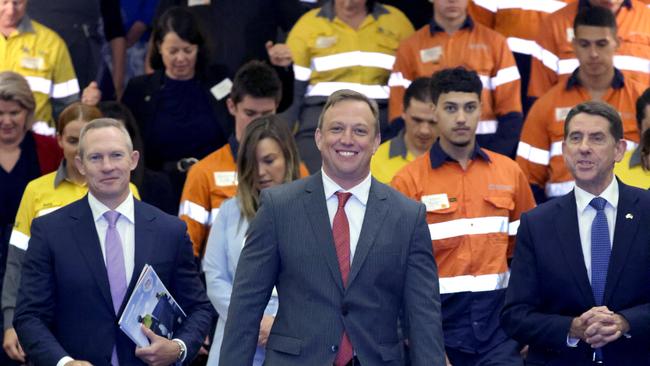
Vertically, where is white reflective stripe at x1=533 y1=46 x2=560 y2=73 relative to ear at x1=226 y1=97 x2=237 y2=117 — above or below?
above

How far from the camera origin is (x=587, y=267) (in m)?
7.51

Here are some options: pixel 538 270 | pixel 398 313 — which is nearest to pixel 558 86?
pixel 538 270

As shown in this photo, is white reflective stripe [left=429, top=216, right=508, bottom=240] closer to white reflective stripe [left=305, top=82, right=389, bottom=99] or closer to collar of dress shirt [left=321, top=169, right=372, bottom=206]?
collar of dress shirt [left=321, top=169, right=372, bottom=206]

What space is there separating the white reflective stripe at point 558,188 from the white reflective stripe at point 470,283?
1.68m

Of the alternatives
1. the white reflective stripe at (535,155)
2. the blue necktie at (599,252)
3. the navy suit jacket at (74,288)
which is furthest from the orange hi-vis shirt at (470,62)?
the navy suit jacket at (74,288)

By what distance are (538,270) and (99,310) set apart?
217 centimetres

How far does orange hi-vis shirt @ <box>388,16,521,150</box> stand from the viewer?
10680 mm

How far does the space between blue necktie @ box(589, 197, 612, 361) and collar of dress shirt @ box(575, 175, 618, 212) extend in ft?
0.11

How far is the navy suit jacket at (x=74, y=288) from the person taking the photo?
735 centimetres

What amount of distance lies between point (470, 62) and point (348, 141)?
392cm

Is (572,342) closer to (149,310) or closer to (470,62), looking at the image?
(149,310)

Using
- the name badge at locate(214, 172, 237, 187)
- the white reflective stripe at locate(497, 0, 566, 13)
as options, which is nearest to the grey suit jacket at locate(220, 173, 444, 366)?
the name badge at locate(214, 172, 237, 187)

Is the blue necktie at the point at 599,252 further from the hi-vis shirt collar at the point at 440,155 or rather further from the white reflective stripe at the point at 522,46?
the white reflective stripe at the point at 522,46

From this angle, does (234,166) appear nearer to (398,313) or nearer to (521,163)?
(521,163)
